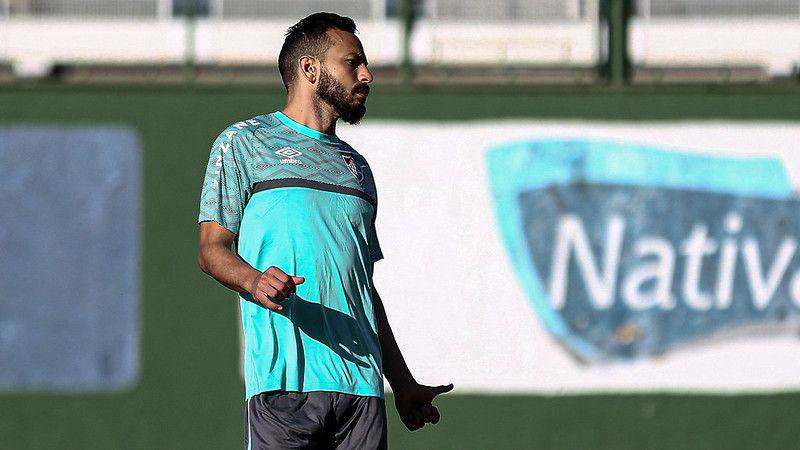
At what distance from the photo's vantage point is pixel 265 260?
339 cm

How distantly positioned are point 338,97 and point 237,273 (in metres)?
0.72

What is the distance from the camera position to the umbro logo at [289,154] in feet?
11.4

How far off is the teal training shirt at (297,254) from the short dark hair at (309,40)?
29 cm

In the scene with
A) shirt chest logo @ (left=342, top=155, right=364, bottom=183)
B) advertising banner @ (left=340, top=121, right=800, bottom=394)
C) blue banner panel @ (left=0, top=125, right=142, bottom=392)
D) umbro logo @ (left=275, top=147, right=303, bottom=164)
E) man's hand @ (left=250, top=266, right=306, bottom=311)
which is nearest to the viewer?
man's hand @ (left=250, top=266, right=306, bottom=311)

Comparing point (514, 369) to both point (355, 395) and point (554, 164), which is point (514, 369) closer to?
point (554, 164)

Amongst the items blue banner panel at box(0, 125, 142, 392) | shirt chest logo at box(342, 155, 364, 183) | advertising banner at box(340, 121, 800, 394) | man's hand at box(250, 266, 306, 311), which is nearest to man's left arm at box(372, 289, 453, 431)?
shirt chest logo at box(342, 155, 364, 183)

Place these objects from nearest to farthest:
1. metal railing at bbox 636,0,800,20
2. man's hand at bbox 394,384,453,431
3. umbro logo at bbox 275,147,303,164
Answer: umbro logo at bbox 275,147,303,164, man's hand at bbox 394,384,453,431, metal railing at bbox 636,0,800,20

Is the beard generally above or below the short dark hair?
below

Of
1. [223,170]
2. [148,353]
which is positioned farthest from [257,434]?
[148,353]

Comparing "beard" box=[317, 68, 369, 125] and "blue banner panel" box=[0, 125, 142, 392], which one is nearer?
"beard" box=[317, 68, 369, 125]

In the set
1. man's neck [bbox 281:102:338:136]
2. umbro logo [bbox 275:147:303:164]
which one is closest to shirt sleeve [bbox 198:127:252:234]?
umbro logo [bbox 275:147:303:164]

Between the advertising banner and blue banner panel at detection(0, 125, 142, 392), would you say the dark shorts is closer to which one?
the advertising banner

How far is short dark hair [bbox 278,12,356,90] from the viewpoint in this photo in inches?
144

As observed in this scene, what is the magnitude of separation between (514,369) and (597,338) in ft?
1.80
